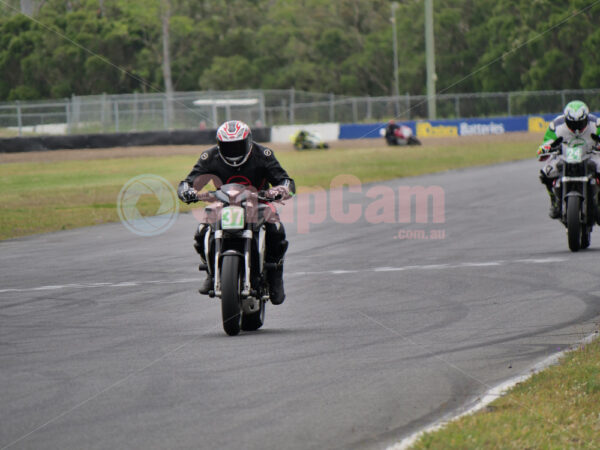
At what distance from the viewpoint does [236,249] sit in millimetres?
8062

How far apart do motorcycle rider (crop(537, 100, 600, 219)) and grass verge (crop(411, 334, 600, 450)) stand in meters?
6.64

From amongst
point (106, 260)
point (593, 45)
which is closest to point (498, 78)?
point (593, 45)

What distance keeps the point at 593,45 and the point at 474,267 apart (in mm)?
52474

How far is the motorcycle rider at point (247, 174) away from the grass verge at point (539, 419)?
2.82 metres

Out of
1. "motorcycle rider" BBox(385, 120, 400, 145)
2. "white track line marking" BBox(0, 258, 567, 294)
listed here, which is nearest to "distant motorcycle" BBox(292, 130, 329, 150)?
"motorcycle rider" BBox(385, 120, 400, 145)

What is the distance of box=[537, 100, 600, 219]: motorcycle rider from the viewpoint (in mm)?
12570

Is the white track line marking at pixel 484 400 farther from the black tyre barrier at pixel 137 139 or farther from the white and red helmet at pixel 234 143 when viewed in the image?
the black tyre barrier at pixel 137 139

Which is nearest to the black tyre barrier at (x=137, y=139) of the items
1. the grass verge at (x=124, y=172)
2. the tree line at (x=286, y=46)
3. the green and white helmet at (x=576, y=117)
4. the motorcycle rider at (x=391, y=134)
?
the grass verge at (x=124, y=172)

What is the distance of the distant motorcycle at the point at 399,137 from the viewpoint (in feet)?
146

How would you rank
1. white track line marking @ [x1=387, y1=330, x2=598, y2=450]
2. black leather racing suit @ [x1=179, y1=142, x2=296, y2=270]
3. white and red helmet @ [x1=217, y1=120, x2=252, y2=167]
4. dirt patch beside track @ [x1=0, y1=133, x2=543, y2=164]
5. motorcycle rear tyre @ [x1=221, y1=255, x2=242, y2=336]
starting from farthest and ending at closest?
dirt patch beside track @ [x1=0, y1=133, x2=543, y2=164]
black leather racing suit @ [x1=179, y1=142, x2=296, y2=270]
white and red helmet @ [x1=217, y1=120, x2=252, y2=167]
motorcycle rear tyre @ [x1=221, y1=255, x2=242, y2=336]
white track line marking @ [x1=387, y1=330, x2=598, y2=450]

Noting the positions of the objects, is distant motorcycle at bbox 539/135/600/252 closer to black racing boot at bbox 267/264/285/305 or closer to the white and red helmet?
black racing boot at bbox 267/264/285/305

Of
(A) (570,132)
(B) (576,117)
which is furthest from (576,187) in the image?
(B) (576,117)

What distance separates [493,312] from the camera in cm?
898

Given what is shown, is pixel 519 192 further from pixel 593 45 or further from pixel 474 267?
pixel 593 45
